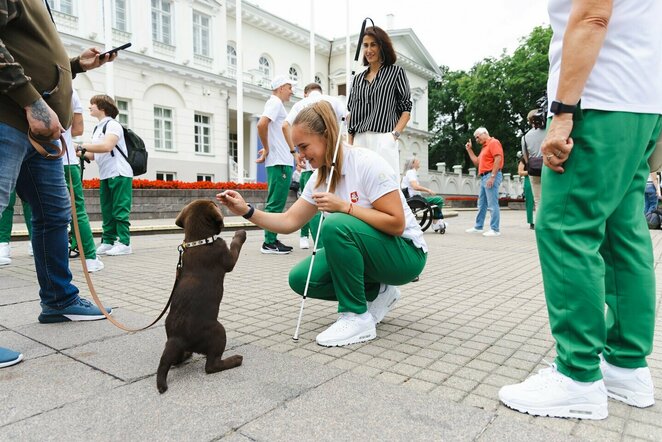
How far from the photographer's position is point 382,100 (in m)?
4.71

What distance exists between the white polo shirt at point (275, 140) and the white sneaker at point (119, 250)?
2196 millimetres

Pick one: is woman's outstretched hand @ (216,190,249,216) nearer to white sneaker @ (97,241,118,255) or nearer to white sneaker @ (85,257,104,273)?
white sneaker @ (85,257,104,273)

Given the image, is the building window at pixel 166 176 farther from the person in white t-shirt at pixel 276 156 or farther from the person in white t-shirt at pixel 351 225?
the person in white t-shirt at pixel 351 225

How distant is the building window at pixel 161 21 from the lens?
21.2 metres

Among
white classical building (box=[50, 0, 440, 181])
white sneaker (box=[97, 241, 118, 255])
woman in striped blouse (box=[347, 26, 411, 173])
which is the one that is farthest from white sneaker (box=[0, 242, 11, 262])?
white classical building (box=[50, 0, 440, 181])

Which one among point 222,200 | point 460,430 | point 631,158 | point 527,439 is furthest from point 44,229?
point 631,158

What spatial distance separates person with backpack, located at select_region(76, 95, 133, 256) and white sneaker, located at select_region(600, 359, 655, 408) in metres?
5.55

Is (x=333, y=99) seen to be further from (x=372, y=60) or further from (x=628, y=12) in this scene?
(x=628, y=12)

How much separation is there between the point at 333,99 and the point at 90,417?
376 centimetres

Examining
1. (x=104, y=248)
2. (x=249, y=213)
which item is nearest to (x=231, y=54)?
(x=104, y=248)

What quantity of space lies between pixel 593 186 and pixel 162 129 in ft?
70.5

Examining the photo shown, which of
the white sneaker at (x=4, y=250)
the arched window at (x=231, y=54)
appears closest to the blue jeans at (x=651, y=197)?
the white sneaker at (x=4, y=250)

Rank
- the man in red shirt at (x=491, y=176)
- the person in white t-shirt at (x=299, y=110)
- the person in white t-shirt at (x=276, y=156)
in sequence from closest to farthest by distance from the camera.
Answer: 1. the person in white t-shirt at (x=299, y=110)
2. the person in white t-shirt at (x=276, y=156)
3. the man in red shirt at (x=491, y=176)

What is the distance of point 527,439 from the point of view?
1.69 meters
